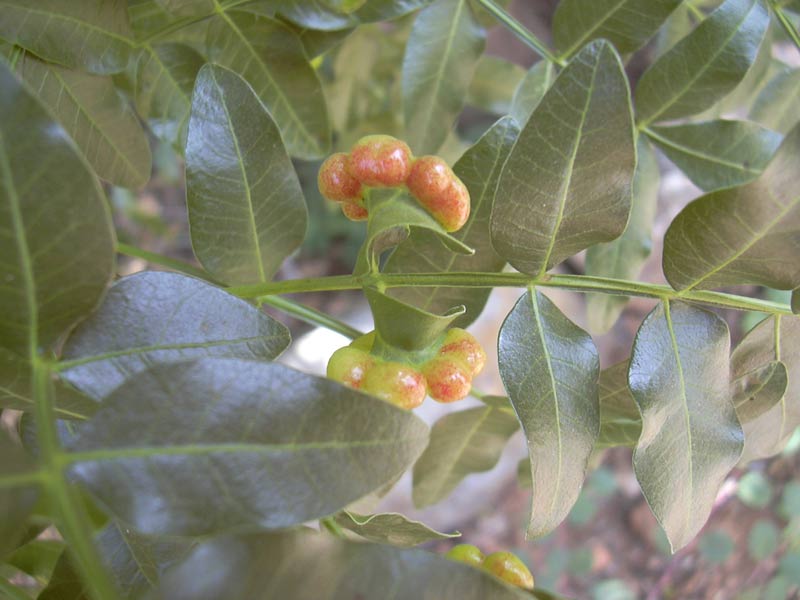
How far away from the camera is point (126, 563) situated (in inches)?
32.2

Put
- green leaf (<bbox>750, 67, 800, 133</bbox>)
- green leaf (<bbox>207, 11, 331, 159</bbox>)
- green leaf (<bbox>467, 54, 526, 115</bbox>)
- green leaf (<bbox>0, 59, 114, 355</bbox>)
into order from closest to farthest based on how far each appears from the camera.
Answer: green leaf (<bbox>0, 59, 114, 355</bbox>), green leaf (<bbox>207, 11, 331, 159</bbox>), green leaf (<bbox>750, 67, 800, 133</bbox>), green leaf (<bbox>467, 54, 526, 115</bbox>)

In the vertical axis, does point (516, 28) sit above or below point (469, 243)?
above

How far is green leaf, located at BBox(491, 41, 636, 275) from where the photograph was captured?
0.65 m

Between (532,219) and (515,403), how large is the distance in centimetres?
17

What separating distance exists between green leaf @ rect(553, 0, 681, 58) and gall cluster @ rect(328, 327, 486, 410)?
1.77ft

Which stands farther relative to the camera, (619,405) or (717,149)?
(717,149)

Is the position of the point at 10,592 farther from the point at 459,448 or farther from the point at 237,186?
the point at 459,448

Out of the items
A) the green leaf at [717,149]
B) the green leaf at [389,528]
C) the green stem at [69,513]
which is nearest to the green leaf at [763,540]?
the green leaf at [717,149]

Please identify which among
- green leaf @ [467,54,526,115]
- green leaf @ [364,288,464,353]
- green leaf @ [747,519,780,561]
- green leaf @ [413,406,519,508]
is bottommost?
green leaf @ [747,519,780,561]

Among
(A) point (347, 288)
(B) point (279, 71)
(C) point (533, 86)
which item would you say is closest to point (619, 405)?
(A) point (347, 288)

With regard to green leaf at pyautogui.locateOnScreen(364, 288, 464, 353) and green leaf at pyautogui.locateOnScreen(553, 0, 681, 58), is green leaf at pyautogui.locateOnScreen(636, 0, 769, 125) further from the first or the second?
green leaf at pyautogui.locateOnScreen(364, 288, 464, 353)

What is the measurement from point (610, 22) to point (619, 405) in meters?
0.52

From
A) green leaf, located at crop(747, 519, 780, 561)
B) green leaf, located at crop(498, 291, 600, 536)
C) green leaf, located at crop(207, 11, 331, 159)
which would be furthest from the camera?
green leaf, located at crop(747, 519, 780, 561)

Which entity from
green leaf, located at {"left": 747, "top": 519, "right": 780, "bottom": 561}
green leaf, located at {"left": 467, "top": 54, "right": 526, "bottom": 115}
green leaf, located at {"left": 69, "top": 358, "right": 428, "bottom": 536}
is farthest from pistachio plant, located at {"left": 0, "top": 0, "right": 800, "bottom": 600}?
green leaf, located at {"left": 747, "top": 519, "right": 780, "bottom": 561}
